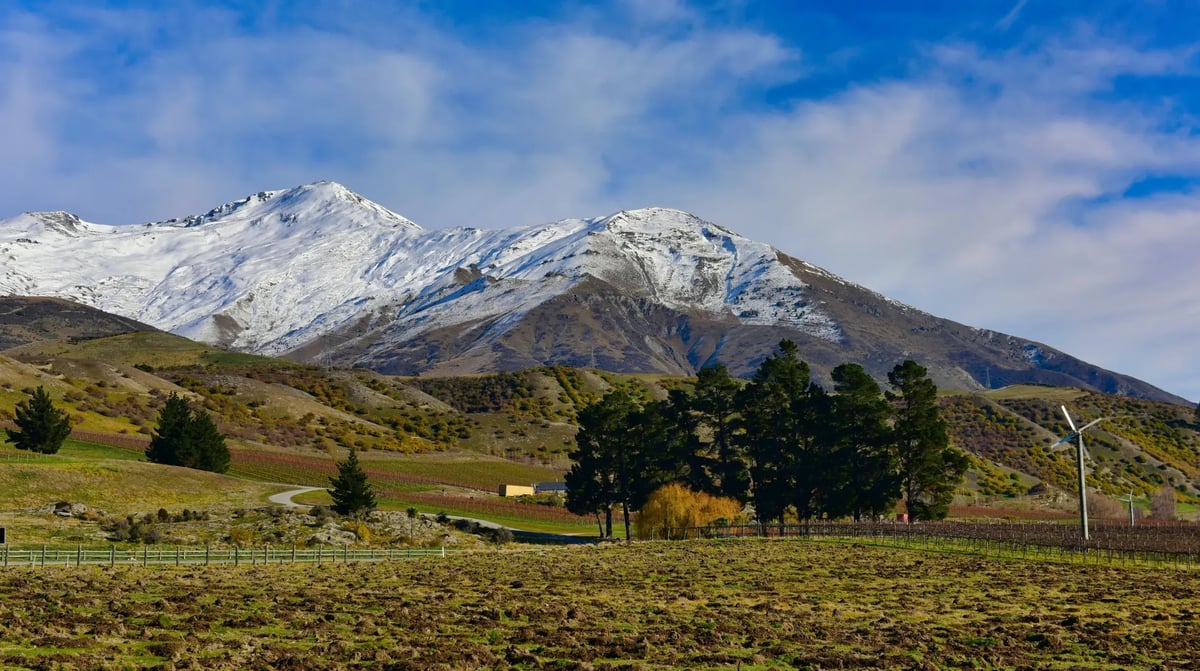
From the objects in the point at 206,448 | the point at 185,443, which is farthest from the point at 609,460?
the point at 185,443

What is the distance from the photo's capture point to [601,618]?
39.8 metres

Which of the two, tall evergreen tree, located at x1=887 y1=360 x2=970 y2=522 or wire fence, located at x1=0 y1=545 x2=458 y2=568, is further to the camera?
tall evergreen tree, located at x1=887 y1=360 x2=970 y2=522

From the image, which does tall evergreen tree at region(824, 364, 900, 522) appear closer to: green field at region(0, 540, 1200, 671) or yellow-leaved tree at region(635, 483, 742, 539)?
yellow-leaved tree at region(635, 483, 742, 539)

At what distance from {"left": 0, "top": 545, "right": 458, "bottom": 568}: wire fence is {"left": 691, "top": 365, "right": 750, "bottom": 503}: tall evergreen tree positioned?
4322cm

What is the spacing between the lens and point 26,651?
28234 mm

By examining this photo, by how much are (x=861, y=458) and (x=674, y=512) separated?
20097 mm

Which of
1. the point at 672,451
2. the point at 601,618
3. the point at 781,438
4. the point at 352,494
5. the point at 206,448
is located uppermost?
the point at 781,438

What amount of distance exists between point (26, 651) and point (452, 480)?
145 m

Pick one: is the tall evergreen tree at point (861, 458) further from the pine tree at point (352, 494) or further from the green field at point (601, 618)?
the pine tree at point (352, 494)

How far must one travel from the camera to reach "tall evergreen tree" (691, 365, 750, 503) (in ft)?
396

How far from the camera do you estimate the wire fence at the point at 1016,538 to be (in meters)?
76.3

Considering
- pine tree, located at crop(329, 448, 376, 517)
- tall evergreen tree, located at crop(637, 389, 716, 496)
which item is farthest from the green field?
tall evergreen tree, located at crop(637, 389, 716, 496)

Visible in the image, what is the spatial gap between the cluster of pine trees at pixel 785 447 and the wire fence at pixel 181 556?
40221 millimetres

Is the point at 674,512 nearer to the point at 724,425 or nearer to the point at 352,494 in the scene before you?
the point at 724,425
